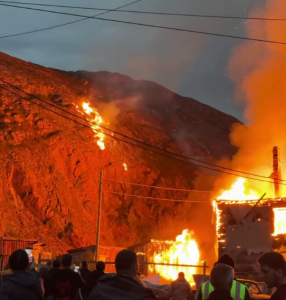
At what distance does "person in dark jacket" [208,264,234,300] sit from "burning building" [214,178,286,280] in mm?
36915

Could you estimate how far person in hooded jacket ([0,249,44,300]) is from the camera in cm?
630

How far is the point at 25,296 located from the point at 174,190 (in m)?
61.9

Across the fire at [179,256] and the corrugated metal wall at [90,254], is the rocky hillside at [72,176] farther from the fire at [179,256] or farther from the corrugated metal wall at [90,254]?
the corrugated metal wall at [90,254]

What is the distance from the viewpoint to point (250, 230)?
4438 centimetres

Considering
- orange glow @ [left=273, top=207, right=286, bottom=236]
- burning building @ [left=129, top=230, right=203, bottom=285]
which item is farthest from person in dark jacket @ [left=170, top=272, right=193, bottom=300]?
orange glow @ [left=273, top=207, right=286, bottom=236]

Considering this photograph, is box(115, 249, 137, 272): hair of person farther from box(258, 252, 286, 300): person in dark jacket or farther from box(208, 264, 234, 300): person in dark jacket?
box(258, 252, 286, 300): person in dark jacket

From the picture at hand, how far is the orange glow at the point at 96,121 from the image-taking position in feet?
204

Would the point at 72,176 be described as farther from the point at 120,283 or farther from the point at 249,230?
the point at 120,283

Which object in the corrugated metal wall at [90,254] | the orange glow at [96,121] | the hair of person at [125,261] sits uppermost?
the orange glow at [96,121]

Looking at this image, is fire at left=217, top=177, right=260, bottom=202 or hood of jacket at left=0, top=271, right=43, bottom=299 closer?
hood of jacket at left=0, top=271, right=43, bottom=299

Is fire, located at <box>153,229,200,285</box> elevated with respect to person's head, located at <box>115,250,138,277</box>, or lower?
elevated

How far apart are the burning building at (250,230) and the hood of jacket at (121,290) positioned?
123 feet

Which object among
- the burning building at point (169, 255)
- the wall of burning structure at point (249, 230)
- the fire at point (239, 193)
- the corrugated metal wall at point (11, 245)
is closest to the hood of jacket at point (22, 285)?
the corrugated metal wall at point (11, 245)

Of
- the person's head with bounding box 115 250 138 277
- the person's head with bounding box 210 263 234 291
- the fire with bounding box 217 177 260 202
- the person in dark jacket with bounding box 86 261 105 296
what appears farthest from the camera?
the fire with bounding box 217 177 260 202
